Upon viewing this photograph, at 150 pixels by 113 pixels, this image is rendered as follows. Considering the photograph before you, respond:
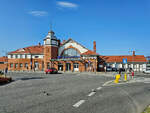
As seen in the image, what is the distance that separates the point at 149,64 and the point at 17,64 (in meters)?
46.3

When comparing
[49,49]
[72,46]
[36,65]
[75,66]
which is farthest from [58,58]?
[36,65]

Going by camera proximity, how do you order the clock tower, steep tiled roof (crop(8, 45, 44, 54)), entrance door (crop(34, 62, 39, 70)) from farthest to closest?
1. steep tiled roof (crop(8, 45, 44, 54))
2. entrance door (crop(34, 62, 39, 70))
3. the clock tower

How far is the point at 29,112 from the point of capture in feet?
17.5

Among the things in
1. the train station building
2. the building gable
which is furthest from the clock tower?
→ the building gable

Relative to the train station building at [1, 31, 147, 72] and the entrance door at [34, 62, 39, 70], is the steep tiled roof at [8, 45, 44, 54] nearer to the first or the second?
the train station building at [1, 31, 147, 72]

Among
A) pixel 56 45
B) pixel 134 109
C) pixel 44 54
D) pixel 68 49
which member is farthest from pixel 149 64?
pixel 134 109

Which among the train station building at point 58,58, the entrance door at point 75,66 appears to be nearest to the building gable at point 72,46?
the train station building at point 58,58

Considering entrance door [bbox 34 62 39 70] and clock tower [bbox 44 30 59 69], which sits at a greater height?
clock tower [bbox 44 30 59 69]

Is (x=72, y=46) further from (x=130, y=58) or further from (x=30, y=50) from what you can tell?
(x=130, y=58)

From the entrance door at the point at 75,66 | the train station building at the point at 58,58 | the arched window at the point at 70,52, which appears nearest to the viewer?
the train station building at the point at 58,58

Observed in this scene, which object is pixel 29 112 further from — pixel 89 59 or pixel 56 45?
pixel 56 45

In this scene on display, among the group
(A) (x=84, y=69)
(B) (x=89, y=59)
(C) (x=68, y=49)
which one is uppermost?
(C) (x=68, y=49)

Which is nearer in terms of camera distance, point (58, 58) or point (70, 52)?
point (58, 58)

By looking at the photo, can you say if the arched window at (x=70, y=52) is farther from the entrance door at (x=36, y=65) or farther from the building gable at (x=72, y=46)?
the entrance door at (x=36, y=65)
